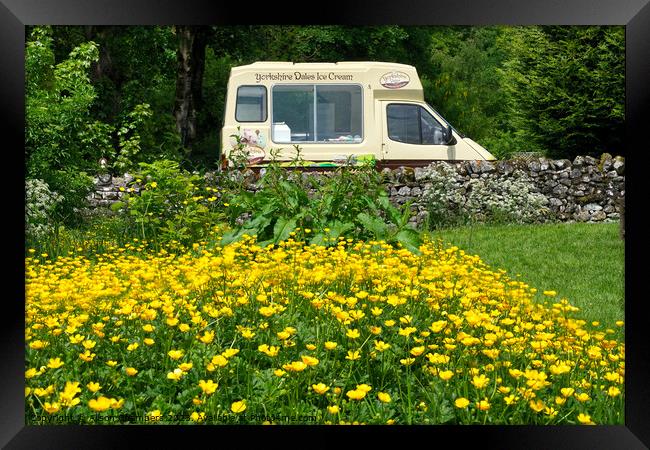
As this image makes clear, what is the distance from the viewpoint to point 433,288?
3.23 m

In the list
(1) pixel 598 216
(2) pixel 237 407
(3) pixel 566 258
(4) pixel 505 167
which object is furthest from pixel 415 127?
(2) pixel 237 407

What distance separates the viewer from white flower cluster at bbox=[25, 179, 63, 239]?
16.8 ft

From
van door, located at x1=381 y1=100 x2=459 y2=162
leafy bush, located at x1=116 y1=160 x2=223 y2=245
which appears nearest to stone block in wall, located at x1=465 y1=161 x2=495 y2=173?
van door, located at x1=381 y1=100 x2=459 y2=162

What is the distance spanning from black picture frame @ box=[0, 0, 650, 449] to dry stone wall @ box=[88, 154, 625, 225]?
5.03 meters

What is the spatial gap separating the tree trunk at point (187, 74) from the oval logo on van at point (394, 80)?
283 centimetres

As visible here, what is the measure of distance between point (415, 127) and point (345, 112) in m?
1.09

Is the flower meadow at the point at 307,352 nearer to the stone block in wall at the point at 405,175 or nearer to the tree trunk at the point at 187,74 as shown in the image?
the stone block in wall at the point at 405,175

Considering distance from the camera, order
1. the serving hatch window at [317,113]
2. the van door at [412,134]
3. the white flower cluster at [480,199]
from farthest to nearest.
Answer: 1. the van door at [412,134]
2. the serving hatch window at [317,113]
3. the white flower cluster at [480,199]

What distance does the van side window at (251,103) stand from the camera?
11.1m

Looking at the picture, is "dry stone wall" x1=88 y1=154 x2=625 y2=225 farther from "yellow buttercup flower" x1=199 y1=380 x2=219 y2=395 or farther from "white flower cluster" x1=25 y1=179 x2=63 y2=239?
"yellow buttercup flower" x1=199 y1=380 x2=219 y2=395
